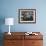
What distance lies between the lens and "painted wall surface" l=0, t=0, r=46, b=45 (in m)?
4.56

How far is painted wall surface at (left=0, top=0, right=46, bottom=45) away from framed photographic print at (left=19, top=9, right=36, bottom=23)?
11cm

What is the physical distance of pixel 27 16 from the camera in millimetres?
4605

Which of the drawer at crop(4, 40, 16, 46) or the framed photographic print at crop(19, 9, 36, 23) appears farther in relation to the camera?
the framed photographic print at crop(19, 9, 36, 23)

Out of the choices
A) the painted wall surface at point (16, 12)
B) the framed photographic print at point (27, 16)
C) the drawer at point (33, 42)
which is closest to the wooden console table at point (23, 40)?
the drawer at point (33, 42)

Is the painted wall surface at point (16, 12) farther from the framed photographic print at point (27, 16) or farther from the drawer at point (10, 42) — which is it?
the drawer at point (10, 42)

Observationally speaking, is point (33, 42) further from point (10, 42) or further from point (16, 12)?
point (16, 12)

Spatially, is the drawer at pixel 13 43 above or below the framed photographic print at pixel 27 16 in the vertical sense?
below

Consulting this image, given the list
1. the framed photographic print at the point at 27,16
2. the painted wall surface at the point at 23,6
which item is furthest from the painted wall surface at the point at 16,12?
the framed photographic print at the point at 27,16

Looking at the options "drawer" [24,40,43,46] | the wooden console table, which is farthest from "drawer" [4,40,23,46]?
"drawer" [24,40,43,46]

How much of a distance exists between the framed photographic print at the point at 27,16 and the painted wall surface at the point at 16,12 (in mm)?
111

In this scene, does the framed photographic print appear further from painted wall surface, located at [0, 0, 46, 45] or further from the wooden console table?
the wooden console table

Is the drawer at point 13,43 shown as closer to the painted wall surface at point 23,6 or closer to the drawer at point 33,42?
the drawer at point 33,42

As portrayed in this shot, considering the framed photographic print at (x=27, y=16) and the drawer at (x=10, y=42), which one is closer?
the drawer at (x=10, y=42)

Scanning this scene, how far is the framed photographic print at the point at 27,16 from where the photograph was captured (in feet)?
15.0
